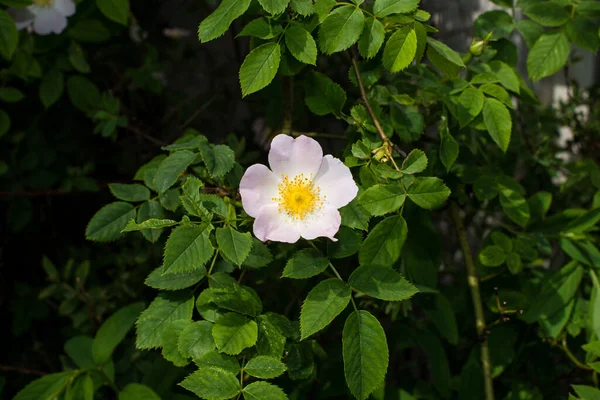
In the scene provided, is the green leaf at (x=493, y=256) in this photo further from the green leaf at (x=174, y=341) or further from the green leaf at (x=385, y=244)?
the green leaf at (x=174, y=341)

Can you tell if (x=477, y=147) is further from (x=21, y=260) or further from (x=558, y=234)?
(x=21, y=260)

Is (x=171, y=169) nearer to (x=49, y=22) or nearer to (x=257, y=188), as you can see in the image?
(x=257, y=188)

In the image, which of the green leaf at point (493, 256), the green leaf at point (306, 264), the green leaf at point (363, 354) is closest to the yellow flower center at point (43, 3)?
the green leaf at point (306, 264)

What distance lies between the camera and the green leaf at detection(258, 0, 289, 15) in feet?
2.84

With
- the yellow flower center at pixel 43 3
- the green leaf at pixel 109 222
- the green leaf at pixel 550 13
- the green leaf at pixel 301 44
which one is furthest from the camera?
the yellow flower center at pixel 43 3

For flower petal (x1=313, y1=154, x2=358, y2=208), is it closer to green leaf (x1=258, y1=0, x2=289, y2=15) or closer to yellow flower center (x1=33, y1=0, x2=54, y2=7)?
green leaf (x1=258, y1=0, x2=289, y2=15)

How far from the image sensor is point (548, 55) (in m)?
1.25

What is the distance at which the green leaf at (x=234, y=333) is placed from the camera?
32.9 inches

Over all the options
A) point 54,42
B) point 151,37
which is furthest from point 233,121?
point 54,42

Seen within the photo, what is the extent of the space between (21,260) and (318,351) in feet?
4.12

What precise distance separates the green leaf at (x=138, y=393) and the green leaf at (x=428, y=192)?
2.05ft

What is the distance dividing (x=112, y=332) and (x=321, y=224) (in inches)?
23.3

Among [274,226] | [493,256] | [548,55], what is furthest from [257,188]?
[548,55]

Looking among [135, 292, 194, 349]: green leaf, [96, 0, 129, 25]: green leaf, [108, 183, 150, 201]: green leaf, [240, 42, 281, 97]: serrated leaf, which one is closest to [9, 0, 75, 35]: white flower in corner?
[96, 0, 129, 25]: green leaf
